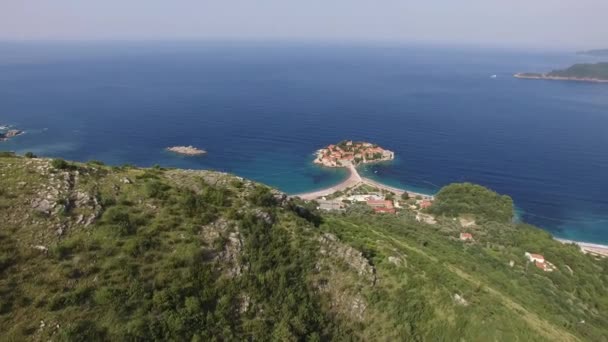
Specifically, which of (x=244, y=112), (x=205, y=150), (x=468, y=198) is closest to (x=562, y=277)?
(x=468, y=198)

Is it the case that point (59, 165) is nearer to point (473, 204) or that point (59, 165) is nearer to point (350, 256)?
point (350, 256)

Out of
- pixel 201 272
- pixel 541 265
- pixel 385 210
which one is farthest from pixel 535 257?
pixel 201 272

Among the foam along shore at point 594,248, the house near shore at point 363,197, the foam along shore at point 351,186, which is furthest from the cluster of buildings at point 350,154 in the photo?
the foam along shore at point 594,248

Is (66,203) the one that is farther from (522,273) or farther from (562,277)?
(562,277)

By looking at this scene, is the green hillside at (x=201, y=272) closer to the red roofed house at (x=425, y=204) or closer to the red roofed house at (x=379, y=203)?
→ the red roofed house at (x=379, y=203)

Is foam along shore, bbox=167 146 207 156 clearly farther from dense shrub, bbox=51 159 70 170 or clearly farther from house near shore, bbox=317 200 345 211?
dense shrub, bbox=51 159 70 170
